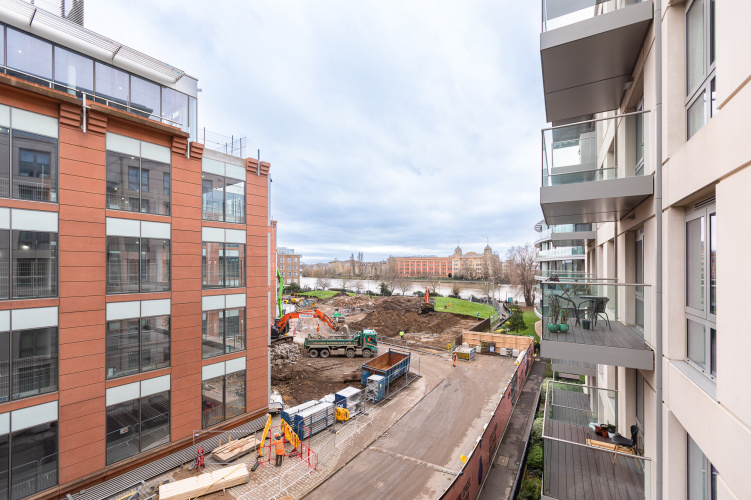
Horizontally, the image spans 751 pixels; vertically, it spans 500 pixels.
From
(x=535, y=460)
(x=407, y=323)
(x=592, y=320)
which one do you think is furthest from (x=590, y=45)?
(x=407, y=323)

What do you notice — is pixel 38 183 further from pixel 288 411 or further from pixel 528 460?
pixel 528 460

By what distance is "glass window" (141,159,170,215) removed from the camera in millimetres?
12844

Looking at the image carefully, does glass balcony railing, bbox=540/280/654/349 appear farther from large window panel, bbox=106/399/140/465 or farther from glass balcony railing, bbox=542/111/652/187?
large window panel, bbox=106/399/140/465

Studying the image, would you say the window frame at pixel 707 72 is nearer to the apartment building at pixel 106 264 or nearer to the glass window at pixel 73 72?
the apartment building at pixel 106 264

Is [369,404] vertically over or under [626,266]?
under

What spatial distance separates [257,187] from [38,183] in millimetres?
7759

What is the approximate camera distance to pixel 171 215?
13.5 meters

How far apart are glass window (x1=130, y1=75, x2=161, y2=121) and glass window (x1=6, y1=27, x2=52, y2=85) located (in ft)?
7.88

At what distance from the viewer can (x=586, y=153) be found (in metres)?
9.16

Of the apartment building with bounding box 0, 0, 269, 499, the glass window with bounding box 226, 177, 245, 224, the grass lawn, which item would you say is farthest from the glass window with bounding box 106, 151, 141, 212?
the grass lawn

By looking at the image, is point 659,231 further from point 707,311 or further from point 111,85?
point 111,85

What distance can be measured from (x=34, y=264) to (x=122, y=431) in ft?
20.9

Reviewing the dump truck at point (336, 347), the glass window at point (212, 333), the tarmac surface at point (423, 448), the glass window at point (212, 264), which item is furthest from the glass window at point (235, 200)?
the dump truck at point (336, 347)

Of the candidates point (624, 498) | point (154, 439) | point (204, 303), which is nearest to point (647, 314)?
point (624, 498)
